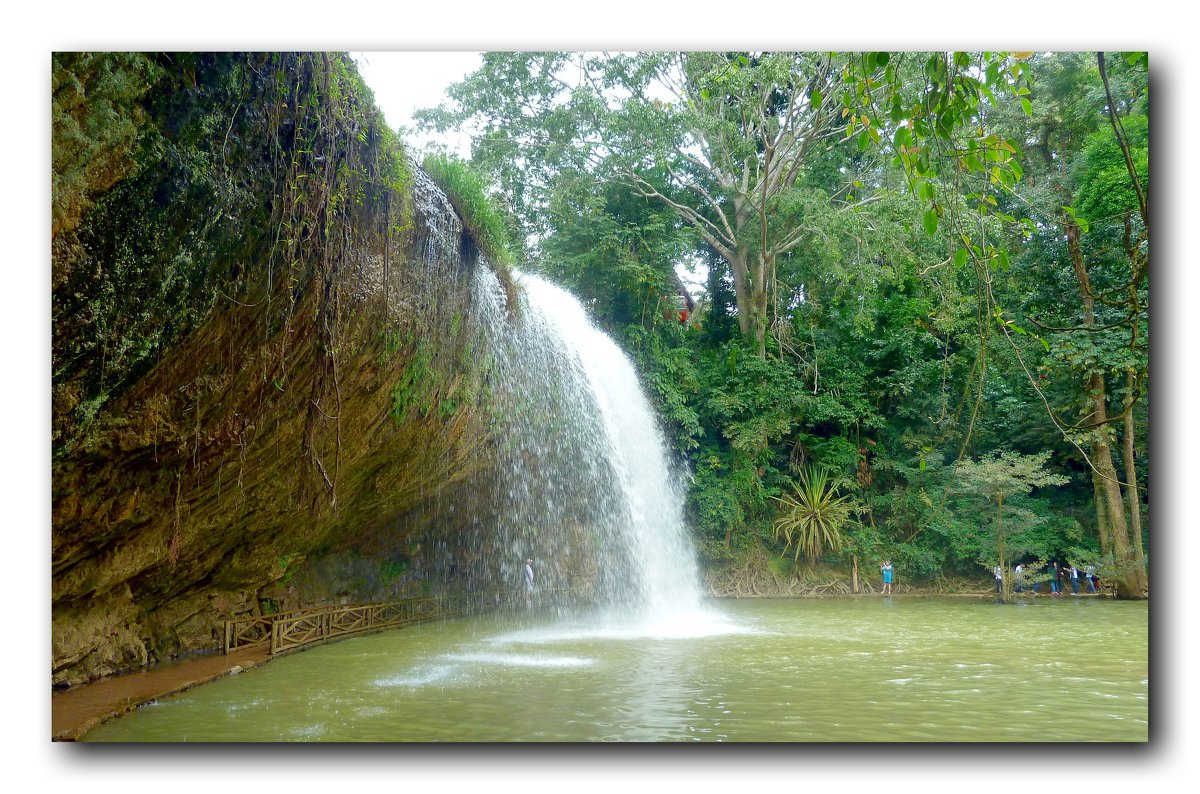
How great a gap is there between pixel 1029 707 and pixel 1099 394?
→ 7493mm

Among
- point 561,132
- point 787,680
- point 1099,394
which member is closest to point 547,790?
point 787,680

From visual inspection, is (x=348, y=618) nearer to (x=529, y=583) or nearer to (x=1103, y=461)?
(x=529, y=583)

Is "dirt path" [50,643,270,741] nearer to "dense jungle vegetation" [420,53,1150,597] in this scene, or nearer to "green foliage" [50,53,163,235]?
"green foliage" [50,53,163,235]

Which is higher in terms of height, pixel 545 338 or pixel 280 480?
pixel 545 338

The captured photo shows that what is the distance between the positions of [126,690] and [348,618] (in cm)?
373

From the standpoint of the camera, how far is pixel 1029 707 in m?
5.10

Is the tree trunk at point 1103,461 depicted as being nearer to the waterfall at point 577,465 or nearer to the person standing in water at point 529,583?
the waterfall at point 577,465

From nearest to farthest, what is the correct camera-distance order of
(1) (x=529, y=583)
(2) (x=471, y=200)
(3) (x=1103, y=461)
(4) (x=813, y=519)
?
(2) (x=471, y=200) → (1) (x=529, y=583) → (3) (x=1103, y=461) → (4) (x=813, y=519)

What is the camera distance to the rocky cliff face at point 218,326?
4023 mm

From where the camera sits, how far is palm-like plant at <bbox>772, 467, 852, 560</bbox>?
15.0 m

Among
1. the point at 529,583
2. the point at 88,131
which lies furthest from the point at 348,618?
the point at 88,131

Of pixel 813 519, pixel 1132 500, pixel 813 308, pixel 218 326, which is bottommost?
pixel 813 519

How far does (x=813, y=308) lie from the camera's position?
1656cm

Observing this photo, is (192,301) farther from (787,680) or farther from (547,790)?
(787,680)
